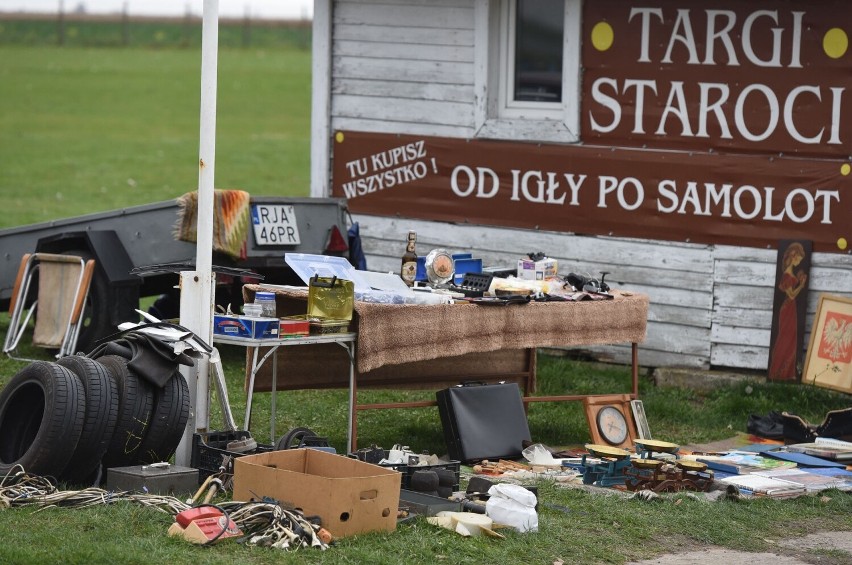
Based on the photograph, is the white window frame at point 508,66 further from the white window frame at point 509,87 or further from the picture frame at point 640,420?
the picture frame at point 640,420

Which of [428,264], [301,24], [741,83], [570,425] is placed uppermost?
[301,24]

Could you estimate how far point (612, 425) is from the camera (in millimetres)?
10430

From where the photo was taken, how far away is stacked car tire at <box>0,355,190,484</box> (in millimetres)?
7773

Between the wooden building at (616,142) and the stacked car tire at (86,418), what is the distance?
5233 millimetres

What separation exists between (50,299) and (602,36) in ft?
16.4

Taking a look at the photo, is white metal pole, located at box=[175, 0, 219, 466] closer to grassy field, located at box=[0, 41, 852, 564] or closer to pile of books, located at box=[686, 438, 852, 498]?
grassy field, located at box=[0, 41, 852, 564]

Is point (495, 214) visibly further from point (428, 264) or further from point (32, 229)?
point (32, 229)

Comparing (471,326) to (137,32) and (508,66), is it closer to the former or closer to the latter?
(508,66)

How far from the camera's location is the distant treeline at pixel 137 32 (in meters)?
51.9

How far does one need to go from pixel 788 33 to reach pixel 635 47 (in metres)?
1.26

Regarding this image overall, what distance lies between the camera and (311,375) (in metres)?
9.72

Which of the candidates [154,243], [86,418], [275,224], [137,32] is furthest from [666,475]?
[137,32]

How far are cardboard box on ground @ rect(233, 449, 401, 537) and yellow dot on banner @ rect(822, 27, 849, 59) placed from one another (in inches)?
231

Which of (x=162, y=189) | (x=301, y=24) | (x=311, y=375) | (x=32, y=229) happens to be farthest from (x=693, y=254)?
(x=301, y=24)
